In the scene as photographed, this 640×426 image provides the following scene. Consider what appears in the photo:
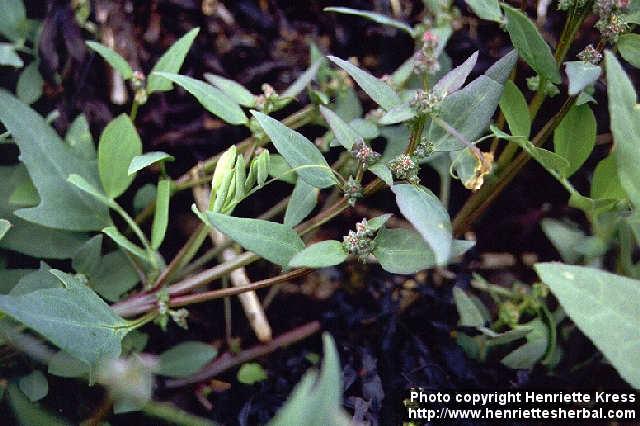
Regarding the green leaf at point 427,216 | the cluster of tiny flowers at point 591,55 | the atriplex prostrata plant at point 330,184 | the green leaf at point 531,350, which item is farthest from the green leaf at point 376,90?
the green leaf at point 531,350

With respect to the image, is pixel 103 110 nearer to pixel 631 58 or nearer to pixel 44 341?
pixel 44 341

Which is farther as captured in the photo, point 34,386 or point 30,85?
point 30,85

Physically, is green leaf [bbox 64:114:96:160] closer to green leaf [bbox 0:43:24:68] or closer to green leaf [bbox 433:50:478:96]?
green leaf [bbox 0:43:24:68]

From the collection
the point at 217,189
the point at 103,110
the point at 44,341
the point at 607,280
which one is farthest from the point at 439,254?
the point at 103,110

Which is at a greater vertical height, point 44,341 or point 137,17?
point 137,17

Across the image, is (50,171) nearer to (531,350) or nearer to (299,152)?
(299,152)

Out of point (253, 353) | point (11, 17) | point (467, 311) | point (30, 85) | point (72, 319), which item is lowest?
point (253, 353)

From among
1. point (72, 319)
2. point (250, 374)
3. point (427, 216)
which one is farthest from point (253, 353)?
point (427, 216)
